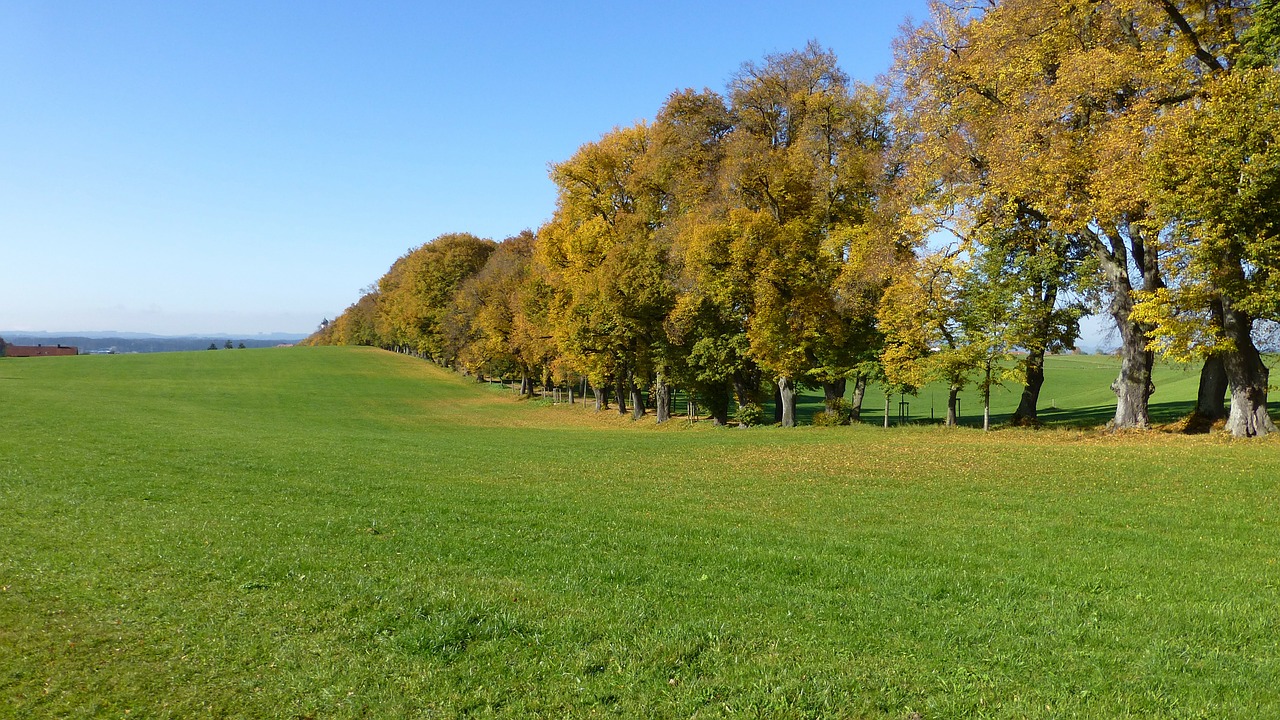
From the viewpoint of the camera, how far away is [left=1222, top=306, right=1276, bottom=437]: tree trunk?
21.7 metres

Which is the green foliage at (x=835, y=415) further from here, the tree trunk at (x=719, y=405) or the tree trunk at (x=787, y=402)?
the tree trunk at (x=719, y=405)

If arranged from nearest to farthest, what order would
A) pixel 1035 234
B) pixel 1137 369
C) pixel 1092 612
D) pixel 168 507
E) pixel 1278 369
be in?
pixel 1092 612, pixel 168 507, pixel 1137 369, pixel 1035 234, pixel 1278 369

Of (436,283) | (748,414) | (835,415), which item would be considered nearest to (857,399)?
(835,415)

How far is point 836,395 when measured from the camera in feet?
120

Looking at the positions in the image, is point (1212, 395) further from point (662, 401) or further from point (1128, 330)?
point (662, 401)

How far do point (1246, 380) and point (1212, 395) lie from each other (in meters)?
4.36

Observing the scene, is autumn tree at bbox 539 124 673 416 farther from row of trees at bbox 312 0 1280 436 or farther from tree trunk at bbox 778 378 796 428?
tree trunk at bbox 778 378 796 428

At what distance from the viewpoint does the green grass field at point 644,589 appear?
5961mm

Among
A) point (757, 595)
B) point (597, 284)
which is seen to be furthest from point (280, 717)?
point (597, 284)

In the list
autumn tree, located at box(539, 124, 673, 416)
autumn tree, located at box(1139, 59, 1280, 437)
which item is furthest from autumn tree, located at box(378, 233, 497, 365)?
autumn tree, located at box(1139, 59, 1280, 437)

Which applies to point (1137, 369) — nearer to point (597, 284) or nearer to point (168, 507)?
point (597, 284)

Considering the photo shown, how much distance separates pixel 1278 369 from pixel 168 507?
84156 mm

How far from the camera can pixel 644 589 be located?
8.45m

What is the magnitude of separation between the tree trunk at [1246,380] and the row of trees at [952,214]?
0.07 meters
